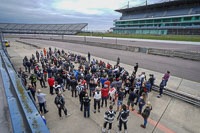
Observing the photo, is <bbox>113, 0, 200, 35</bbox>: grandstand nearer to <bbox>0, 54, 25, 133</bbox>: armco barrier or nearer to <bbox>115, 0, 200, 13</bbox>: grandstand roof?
<bbox>115, 0, 200, 13</bbox>: grandstand roof

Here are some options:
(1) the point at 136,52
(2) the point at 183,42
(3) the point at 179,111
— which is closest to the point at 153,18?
(2) the point at 183,42

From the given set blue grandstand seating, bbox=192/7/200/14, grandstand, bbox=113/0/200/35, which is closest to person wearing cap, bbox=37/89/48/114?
grandstand, bbox=113/0/200/35

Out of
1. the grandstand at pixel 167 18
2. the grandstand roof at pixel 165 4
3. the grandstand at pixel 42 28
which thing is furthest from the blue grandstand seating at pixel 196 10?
the grandstand at pixel 42 28

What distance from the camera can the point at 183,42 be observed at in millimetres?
27000

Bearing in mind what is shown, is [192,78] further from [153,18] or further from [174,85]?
[153,18]

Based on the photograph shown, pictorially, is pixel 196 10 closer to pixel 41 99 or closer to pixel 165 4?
pixel 165 4

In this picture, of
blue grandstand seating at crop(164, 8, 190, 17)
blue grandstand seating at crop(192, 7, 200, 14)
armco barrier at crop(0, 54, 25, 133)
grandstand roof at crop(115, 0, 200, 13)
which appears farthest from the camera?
blue grandstand seating at crop(164, 8, 190, 17)

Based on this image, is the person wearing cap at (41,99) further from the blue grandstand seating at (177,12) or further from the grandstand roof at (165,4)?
the grandstand roof at (165,4)

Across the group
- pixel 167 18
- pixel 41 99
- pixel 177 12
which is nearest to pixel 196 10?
pixel 177 12

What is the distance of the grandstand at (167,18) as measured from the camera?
5028 cm

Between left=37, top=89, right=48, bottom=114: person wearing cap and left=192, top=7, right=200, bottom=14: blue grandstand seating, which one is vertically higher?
left=192, top=7, right=200, bottom=14: blue grandstand seating

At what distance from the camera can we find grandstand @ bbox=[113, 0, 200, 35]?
165 feet

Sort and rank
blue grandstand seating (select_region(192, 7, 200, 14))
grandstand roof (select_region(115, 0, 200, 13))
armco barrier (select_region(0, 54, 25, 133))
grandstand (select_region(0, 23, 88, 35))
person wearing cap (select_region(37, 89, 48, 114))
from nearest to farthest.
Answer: armco barrier (select_region(0, 54, 25, 133)) < person wearing cap (select_region(37, 89, 48, 114)) < blue grandstand seating (select_region(192, 7, 200, 14)) < grandstand roof (select_region(115, 0, 200, 13)) < grandstand (select_region(0, 23, 88, 35))

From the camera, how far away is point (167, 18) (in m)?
59.1
